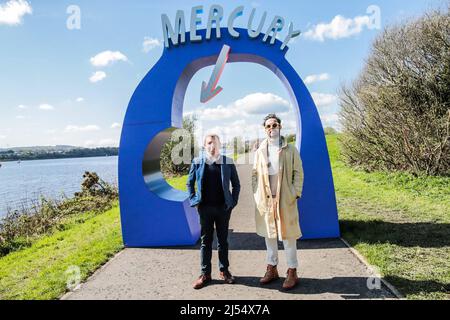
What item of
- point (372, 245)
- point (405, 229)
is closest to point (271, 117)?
point (372, 245)

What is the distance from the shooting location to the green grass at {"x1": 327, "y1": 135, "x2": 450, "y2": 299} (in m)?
4.21

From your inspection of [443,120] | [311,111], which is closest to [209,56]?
[311,111]

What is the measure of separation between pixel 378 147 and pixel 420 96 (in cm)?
249

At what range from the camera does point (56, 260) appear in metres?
5.78

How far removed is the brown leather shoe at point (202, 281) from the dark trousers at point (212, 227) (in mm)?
58

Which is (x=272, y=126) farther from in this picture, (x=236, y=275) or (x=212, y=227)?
(x=236, y=275)

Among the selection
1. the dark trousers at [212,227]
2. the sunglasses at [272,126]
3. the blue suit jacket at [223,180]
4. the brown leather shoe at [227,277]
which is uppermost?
the sunglasses at [272,126]

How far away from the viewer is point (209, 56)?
5934mm

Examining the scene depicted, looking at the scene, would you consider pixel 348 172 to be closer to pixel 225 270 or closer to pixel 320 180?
pixel 320 180

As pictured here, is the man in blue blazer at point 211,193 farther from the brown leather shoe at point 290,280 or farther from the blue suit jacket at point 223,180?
the brown leather shoe at point 290,280

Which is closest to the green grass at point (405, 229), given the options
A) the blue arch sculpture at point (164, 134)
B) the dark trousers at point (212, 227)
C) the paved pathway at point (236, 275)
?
the paved pathway at point (236, 275)

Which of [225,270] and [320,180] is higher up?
→ [320,180]

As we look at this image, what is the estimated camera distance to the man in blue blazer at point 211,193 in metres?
4.11

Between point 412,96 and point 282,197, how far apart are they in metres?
10.1
